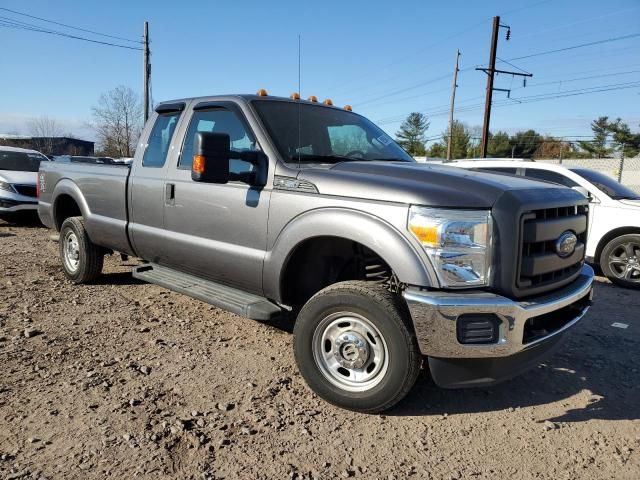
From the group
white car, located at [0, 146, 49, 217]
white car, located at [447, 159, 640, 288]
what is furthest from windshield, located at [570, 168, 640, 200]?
white car, located at [0, 146, 49, 217]

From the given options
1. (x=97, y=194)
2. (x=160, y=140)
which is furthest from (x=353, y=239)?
(x=97, y=194)

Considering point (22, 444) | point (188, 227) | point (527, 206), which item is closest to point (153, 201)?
point (188, 227)

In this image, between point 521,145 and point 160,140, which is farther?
point 521,145

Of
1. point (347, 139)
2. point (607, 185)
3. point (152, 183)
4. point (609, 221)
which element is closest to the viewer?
point (347, 139)

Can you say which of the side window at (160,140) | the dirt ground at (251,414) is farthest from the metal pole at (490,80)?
the side window at (160,140)

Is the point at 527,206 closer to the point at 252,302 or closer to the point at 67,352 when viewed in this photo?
the point at 252,302

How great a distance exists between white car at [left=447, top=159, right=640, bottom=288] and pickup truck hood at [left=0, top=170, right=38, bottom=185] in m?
9.60

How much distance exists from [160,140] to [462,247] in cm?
315

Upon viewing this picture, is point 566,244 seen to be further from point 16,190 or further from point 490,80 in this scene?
point 490,80

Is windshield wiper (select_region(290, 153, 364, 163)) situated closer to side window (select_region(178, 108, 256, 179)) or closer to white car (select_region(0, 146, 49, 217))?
side window (select_region(178, 108, 256, 179))

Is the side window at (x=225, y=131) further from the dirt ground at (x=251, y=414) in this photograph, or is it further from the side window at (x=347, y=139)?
the dirt ground at (x=251, y=414)

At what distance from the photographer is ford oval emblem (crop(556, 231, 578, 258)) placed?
3078 millimetres

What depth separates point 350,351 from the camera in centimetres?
311

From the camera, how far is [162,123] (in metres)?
4.75
